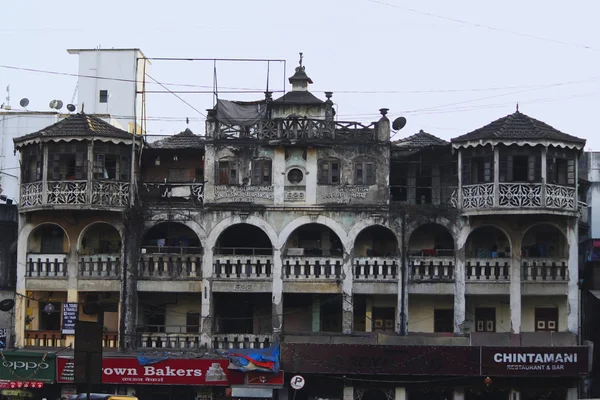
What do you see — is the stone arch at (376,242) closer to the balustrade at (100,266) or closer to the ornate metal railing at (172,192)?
the ornate metal railing at (172,192)

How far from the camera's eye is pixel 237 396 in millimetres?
49375

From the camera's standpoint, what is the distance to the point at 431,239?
53219 mm

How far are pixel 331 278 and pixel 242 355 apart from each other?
17.3 ft

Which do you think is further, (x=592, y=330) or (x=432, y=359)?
(x=592, y=330)

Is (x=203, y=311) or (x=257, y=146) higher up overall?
(x=257, y=146)

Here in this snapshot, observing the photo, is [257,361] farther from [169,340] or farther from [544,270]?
[544,270]

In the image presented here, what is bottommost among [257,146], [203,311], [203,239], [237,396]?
[237,396]

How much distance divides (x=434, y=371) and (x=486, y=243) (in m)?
7.16

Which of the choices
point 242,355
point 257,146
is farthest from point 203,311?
point 257,146

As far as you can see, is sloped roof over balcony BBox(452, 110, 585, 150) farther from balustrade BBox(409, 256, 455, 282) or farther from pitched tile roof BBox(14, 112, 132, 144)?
pitched tile roof BBox(14, 112, 132, 144)

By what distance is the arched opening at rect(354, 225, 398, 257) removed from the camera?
52.8 m

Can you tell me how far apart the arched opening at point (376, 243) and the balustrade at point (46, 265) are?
13.4 metres

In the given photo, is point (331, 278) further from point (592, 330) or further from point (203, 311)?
point (592, 330)

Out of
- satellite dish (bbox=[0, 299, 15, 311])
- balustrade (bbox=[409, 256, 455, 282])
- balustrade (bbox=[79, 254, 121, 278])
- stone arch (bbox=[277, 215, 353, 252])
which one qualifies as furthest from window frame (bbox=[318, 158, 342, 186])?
satellite dish (bbox=[0, 299, 15, 311])
